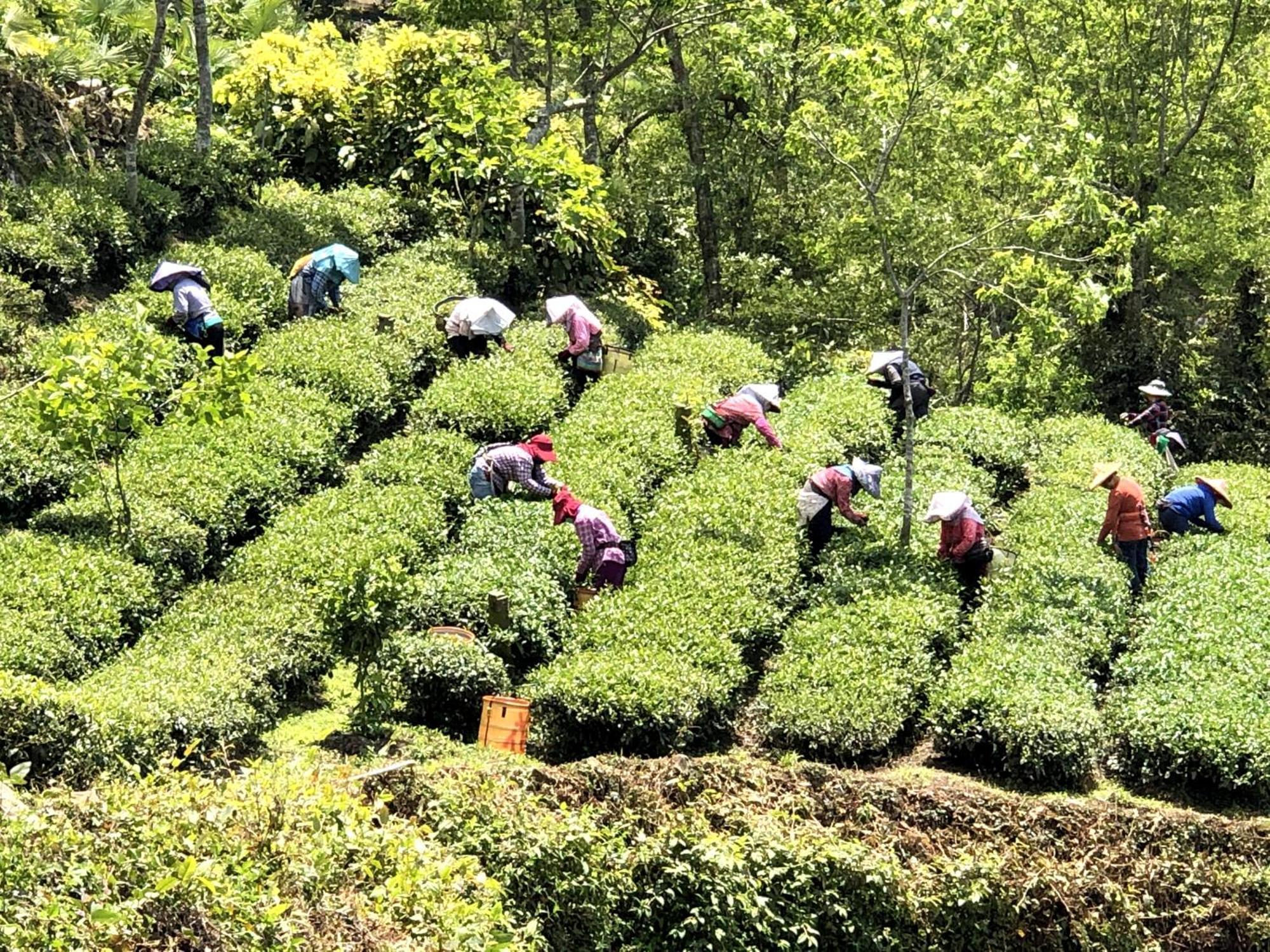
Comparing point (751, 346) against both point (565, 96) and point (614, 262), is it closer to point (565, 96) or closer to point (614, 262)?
point (614, 262)

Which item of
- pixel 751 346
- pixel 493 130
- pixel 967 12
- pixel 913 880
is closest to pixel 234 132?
pixel 493 130

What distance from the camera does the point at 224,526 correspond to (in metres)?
15.5

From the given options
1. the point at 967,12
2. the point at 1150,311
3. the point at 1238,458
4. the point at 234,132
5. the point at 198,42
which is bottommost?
the point at 1238,458

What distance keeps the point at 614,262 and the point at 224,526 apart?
10.9 meters

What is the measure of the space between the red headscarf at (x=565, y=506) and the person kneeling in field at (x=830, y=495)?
2682 mm

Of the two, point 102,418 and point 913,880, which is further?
point 102,418

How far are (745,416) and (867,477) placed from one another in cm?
281

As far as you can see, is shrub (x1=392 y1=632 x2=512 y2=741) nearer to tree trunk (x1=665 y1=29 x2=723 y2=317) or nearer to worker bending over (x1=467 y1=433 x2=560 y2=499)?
worker bending over (x1=467 y1=433 x2=560 y2=499)

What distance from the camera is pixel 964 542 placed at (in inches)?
615

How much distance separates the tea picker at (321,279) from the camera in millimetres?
19891

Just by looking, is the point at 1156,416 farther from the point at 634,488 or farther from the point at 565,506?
the point at 565,506

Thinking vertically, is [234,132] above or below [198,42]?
below

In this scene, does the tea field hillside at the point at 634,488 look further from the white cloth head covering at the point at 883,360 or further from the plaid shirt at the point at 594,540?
the white cloth head covering at the point at 883,360

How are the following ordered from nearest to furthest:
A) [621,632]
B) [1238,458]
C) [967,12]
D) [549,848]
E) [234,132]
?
[549,848]
[621,632]
[967,12]
[1238,458]
[234,132]
